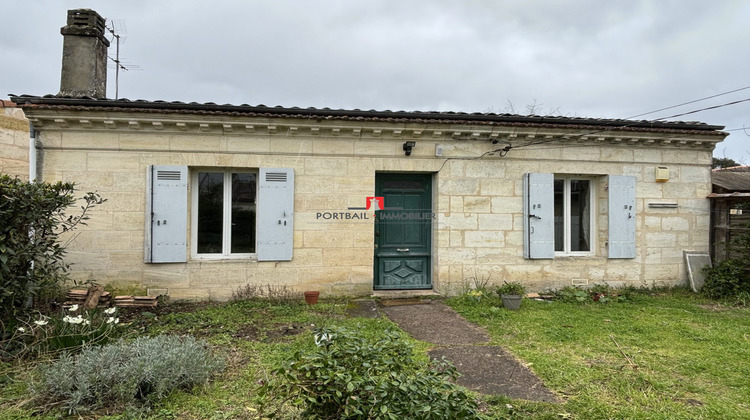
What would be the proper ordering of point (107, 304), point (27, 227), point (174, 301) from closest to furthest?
point (27, 227)
point (107, 304)
point (174, 301)


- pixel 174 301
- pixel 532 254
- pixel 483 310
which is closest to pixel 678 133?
pixel 532 254

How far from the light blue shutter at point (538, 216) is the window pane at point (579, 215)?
0.74m

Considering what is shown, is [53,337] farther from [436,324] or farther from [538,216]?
[538,216]

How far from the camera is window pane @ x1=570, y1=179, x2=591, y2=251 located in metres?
7.14

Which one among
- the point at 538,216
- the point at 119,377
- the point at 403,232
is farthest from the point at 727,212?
the point at 119,377

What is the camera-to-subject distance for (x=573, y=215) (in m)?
7.20

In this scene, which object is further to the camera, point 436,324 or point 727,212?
point 727,212

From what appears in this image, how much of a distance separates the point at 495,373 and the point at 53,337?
A: 4.07 m

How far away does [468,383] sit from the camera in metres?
3.29

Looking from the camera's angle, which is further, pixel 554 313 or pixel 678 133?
pixel 678 133

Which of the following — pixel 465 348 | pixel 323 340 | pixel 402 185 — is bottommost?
pixel 465 348

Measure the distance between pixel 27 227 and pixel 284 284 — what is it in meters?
3.19

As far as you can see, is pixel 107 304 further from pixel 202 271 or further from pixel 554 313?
pixel 554 313

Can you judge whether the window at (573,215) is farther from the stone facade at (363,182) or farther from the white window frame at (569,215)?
the stone facade at (363,182)
